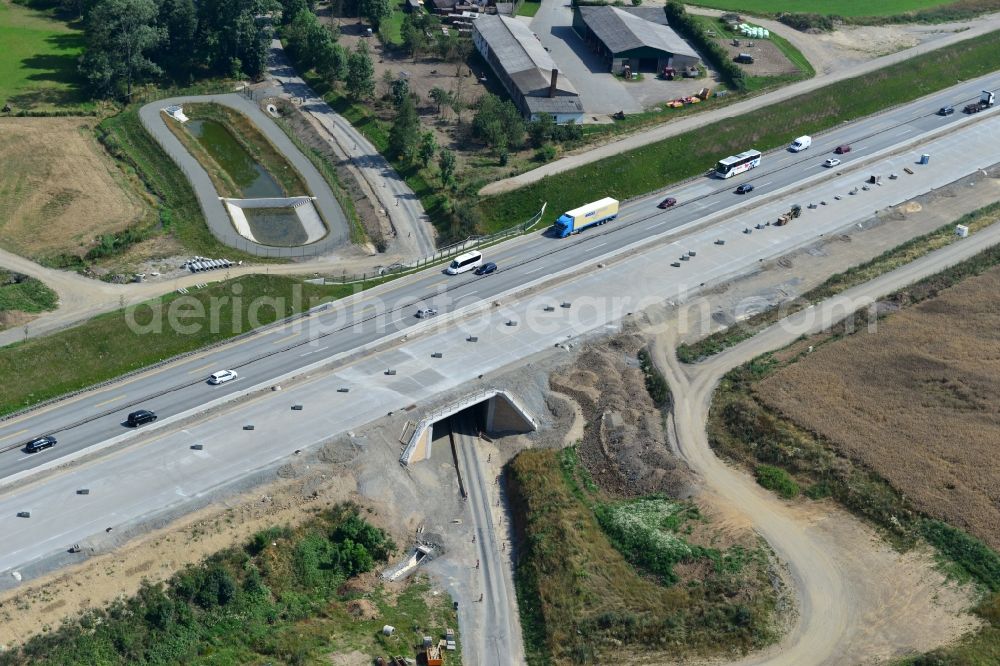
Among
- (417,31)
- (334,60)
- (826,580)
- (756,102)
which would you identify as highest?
(417,31)

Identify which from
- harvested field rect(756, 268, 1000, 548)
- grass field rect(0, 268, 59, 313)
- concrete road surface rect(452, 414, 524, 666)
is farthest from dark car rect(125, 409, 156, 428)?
harvested field rect(756, 268, 1000, 548)

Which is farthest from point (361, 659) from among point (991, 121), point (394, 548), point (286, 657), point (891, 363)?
point (991, 121)

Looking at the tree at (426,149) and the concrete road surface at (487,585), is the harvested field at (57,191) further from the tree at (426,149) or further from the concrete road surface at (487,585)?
the concrete road surface at (487,585)

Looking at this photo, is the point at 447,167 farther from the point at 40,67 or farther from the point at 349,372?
the point at 40,67

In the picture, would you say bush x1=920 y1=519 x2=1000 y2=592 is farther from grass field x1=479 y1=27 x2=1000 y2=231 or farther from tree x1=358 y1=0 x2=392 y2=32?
tree x1=358 y1=0 x2=392 y2=32

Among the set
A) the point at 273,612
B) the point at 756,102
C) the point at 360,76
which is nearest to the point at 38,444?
the point at 273,612

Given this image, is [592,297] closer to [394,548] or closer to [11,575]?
[394,548]
